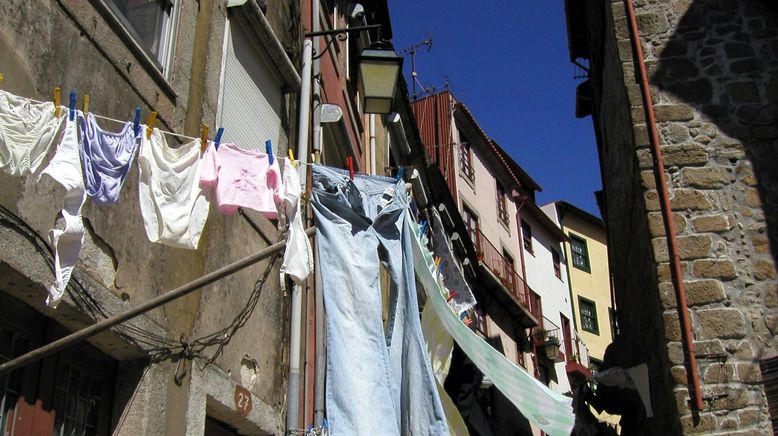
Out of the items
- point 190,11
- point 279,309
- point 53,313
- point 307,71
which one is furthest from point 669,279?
point 53,313

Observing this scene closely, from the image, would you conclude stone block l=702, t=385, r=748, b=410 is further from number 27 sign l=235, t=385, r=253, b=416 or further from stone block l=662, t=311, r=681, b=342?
number 27 sign l=235, t=385, r=253, b=416

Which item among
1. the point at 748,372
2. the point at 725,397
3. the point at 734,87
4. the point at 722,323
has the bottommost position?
the point at 725,397

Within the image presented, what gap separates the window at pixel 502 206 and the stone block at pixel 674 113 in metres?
20.8

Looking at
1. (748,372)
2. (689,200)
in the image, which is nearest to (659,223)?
(689,200)

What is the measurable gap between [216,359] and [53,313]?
1816mm

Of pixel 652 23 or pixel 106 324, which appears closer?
pixel 106 324

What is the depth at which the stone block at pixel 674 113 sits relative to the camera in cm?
915

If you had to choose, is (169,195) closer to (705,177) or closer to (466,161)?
(705,177)

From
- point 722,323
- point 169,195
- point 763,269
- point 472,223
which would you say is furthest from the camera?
point 472,223

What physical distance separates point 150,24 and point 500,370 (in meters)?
4.63

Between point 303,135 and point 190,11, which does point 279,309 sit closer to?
point 303,135

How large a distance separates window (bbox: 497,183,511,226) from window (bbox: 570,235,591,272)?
26.0 ft

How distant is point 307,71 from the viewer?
31.2ft

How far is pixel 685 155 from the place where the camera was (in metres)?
8.93
